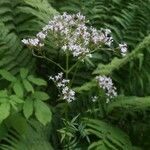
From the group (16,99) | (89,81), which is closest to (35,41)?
(16,99)

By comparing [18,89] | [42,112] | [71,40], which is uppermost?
[71,40]

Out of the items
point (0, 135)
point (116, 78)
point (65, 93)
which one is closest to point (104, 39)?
point (65, 93)

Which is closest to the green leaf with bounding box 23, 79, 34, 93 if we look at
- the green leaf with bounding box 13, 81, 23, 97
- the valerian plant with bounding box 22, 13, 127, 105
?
the green leaf with bounding box 13, 81, 23, 97

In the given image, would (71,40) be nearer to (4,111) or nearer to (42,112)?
(42,112)

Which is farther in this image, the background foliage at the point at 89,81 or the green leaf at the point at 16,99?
the background foliage at the point at 89,81

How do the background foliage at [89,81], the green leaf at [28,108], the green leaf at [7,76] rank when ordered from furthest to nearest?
the background foliage at [89,81]
the green leaf at [7,76]
the green leaf at [28,108]

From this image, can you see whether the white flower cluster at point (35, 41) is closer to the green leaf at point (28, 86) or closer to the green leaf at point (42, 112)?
the green leaf at point (28, 86)

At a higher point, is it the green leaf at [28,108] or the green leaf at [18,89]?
the green leaf at [18,89]

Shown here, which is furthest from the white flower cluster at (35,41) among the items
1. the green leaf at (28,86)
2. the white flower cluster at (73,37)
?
the green leaf at (28,86)

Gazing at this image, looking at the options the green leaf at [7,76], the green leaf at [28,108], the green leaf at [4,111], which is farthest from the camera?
the green leaf at [7,76]

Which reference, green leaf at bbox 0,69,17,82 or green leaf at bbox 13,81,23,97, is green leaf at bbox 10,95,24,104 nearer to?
green leaf at bbox 13,81,23,97
